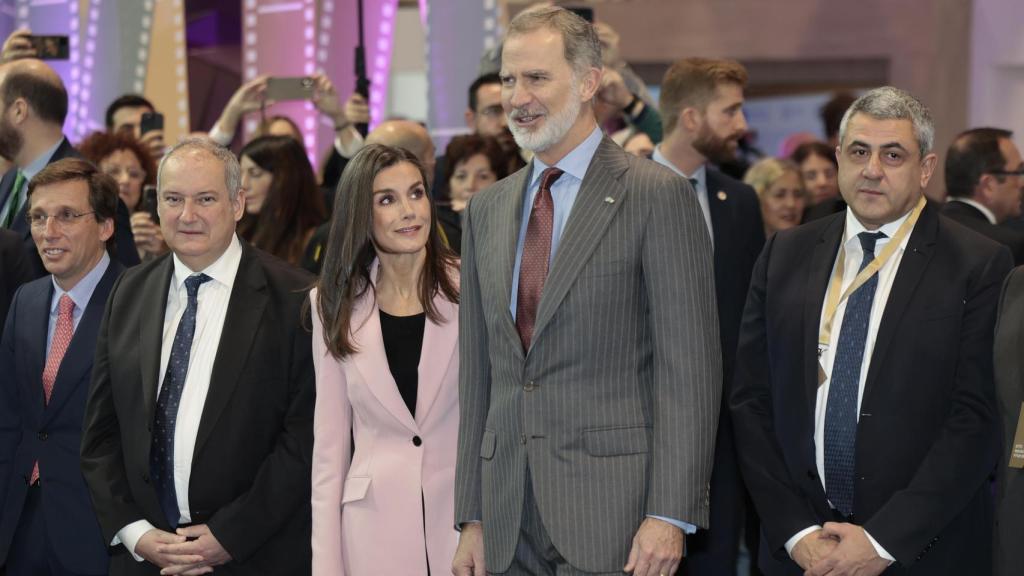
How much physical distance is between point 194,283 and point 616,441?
5.22 ft

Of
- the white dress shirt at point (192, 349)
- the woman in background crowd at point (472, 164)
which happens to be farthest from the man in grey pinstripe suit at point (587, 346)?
the woman in background crowd at point (472, 164)

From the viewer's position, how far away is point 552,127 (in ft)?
10.7

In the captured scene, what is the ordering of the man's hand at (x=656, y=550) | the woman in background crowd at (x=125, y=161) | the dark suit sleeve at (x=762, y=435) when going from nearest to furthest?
1. the man's hand at (x=656, y=550)
2. the dark suit sleeve at (x=762, y=435)
3. the woman in background crowd at (x=125, y=161)

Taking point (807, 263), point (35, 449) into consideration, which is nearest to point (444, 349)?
point (807, 263)

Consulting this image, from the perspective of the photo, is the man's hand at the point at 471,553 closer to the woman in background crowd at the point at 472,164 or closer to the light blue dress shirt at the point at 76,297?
the light blue dress shirt at the point at 76,297

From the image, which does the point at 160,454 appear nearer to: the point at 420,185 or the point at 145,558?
the point at 145,558

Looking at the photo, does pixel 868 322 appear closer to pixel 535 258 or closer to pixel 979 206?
pixel 535 258

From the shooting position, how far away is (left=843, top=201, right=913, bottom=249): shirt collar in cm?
353

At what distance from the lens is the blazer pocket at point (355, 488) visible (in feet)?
12.3

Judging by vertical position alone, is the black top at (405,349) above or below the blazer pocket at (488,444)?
above

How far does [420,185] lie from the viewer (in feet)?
13.0

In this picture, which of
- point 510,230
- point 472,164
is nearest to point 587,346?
point 510,230

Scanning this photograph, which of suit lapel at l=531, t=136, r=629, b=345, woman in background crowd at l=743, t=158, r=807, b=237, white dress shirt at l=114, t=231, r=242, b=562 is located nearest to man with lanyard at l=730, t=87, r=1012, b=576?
suit lapel at l=531, t=136, r=629, b=345

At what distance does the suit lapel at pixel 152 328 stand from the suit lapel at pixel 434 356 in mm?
817
